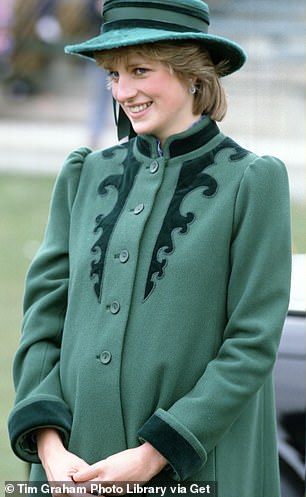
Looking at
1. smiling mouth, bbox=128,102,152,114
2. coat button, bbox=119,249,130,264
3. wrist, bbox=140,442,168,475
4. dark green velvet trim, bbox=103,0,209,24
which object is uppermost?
dark green velvet trim, bbox=103,0,209,24

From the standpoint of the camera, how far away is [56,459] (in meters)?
2.54

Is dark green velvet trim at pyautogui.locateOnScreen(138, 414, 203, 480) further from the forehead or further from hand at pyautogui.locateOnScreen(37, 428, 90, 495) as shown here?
the forehead

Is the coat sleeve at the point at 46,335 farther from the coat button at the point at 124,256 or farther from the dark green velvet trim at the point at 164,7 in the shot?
the dark green velvet trim at the point at 164,7

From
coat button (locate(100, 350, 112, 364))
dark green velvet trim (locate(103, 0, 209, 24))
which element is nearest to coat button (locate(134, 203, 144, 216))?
coat button (locate(100, 350, 112, 364))

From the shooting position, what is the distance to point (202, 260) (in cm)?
249

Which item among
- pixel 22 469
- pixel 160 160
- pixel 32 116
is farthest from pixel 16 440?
pixel 32 116

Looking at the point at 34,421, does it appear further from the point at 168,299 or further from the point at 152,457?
the point at 168,299

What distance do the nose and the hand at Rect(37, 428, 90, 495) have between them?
0.81m

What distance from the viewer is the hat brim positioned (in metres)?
2.48

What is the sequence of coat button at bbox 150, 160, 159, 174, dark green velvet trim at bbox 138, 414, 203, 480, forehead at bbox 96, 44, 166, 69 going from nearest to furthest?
1. dark green velvet trim at bbox 138, 414, 203, 480
2. forehead at bbox 96, 44, 166, 69
3. coat button at bbox 150, 160, 159, 174

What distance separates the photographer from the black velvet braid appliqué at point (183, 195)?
2.53m

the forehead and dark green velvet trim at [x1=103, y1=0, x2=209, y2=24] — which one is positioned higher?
dark green velvet trim at [x1=103, y1=0, x2=209, y2=24]

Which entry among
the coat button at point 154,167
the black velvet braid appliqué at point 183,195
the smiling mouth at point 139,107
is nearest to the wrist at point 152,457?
the black velvet braid appliqué at point 183,195

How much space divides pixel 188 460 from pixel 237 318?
338mm
